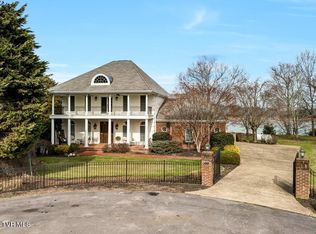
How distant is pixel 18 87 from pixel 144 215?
11031 mm

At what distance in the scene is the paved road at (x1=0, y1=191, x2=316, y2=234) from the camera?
8469 millimetres

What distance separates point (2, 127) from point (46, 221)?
8539 mm

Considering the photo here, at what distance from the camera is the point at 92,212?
1000 centimetres

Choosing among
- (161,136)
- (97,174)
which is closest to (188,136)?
(161,136)

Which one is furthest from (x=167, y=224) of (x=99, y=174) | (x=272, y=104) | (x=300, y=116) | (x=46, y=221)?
(x=300, y=116)

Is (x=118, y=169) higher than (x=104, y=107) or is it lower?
lower

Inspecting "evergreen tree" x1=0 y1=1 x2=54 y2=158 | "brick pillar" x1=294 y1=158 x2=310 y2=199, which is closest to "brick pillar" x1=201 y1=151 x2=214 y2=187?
"brick pillar" x1=294 y1=158 x2=310 y2=199

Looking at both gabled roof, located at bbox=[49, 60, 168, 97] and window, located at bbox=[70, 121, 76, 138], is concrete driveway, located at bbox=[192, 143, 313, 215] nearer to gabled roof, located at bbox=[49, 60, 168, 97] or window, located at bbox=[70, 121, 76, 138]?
gabled roof, located at bbox=[49, 60, 168, 97]

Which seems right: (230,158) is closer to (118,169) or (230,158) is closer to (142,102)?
(118,169)

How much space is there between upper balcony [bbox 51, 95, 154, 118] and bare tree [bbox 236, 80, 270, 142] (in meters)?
11.6

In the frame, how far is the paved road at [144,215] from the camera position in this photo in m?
8.47

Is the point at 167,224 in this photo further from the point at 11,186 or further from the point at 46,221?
the point at 11,186

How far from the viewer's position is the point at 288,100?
→ 39.4 meters

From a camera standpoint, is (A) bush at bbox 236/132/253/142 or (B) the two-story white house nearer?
(B) the two-story white house
